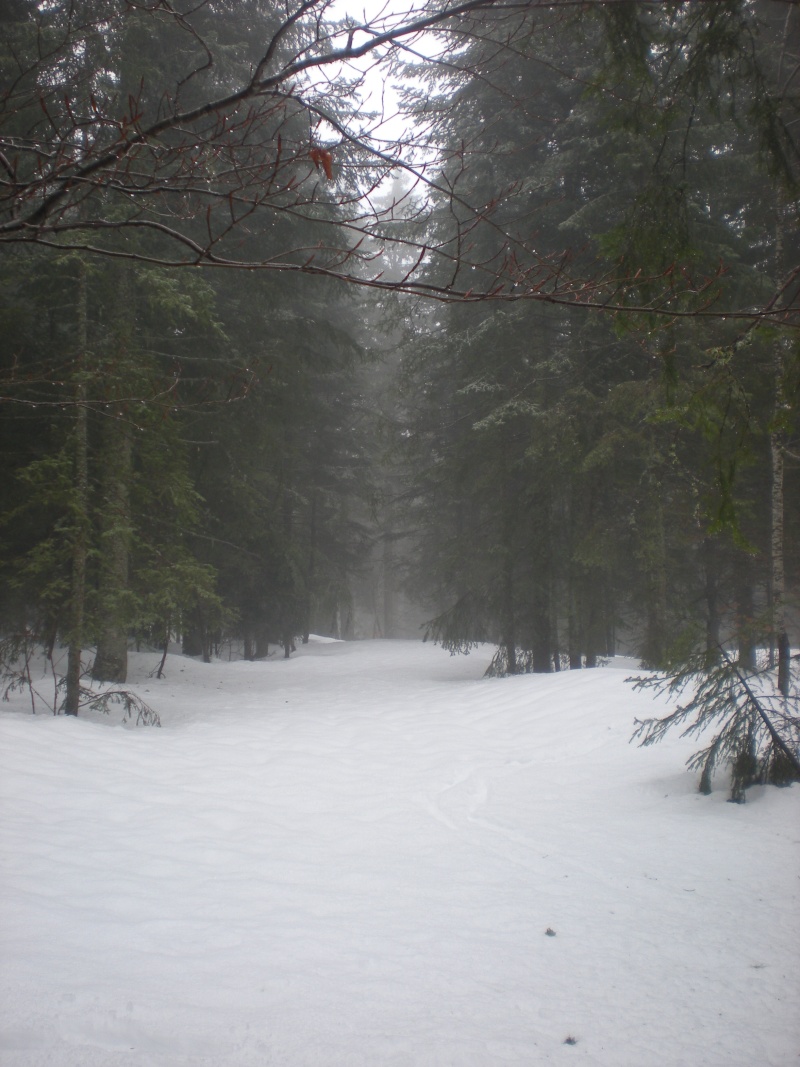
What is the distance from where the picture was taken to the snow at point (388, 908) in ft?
8.45

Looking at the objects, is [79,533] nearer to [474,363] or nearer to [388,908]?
[388,908]

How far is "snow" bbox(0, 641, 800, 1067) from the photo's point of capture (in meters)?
2.58

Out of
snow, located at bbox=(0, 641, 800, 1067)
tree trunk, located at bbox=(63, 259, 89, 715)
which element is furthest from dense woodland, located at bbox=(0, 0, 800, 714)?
snow, located at bbox=(0, 641, 800, 1067)

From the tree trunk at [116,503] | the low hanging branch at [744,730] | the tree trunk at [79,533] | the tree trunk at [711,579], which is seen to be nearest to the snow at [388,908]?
the low hanging branch at [744,730]

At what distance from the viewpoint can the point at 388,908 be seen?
3771 millimetres

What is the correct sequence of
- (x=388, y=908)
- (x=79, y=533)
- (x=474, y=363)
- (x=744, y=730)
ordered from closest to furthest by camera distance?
(x=388, y=908) < (x=744, y=730) < (x=79, y=533) < (x=474, y=363)

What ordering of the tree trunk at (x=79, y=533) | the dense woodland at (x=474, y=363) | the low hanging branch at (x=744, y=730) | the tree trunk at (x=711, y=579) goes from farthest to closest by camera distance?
the tree trunk at (x=711, y=579), the tree trunk at (x=79, y=533), the dense woodland at (x=474, y=363), the low hanging branch at (x=744, y=730)

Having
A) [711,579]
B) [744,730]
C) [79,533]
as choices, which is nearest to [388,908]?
[744,730]

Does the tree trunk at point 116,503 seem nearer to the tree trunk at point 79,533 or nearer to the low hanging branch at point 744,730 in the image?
the tree trunk at point 79,533

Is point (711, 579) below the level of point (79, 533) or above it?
Result: below

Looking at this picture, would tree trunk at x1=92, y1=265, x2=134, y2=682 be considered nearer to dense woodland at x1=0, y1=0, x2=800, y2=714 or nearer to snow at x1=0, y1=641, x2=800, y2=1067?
dense woodland at x1=0, y1=0, x2=800, y2=714

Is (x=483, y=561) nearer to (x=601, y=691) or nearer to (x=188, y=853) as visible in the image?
(x=601, y=691)

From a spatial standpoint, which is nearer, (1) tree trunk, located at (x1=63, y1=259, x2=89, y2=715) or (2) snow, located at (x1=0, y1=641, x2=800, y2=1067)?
(2) snow, located at (x1=0, y1=641, x2=800, y2=1067)

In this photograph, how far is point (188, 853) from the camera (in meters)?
4.52
